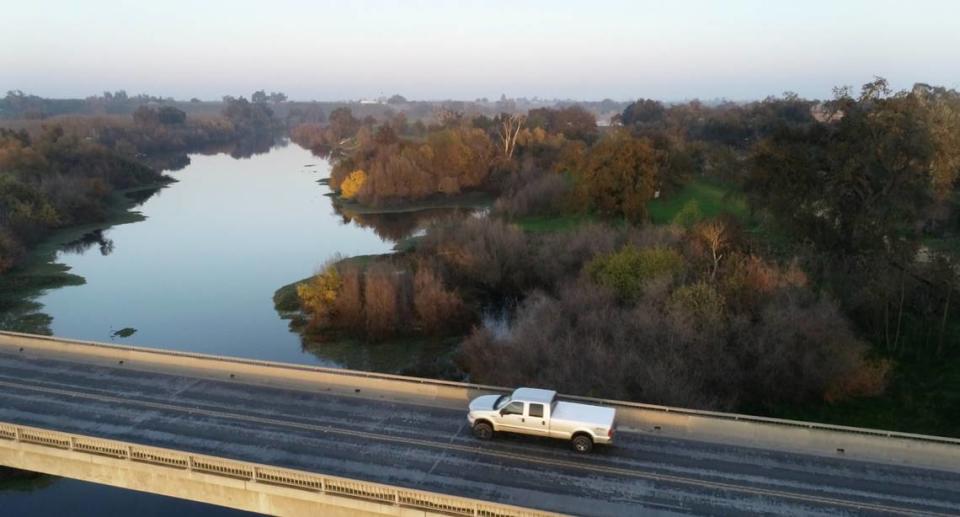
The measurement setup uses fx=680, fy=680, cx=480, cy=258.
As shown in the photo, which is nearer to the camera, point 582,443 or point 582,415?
point 582,443

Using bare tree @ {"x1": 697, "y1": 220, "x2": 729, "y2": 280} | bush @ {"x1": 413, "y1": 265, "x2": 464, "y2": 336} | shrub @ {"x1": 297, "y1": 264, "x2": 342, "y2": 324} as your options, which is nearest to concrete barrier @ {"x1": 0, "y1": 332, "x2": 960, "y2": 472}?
bare tree @ {"x1": 697, "y1": 220, "x2": 729, "y2": 280}

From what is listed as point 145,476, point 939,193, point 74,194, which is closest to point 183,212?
point 74,194

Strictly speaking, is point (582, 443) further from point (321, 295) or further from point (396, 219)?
point (396, 219)

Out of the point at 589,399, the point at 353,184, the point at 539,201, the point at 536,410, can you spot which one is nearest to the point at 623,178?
the point at 539,201

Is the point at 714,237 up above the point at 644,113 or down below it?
below

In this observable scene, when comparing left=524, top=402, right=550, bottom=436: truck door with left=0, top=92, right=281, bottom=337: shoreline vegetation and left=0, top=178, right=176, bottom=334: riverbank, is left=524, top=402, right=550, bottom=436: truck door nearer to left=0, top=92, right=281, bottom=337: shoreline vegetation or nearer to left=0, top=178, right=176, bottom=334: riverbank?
left=0, top=178, right=176, bottom=334: riverbank
